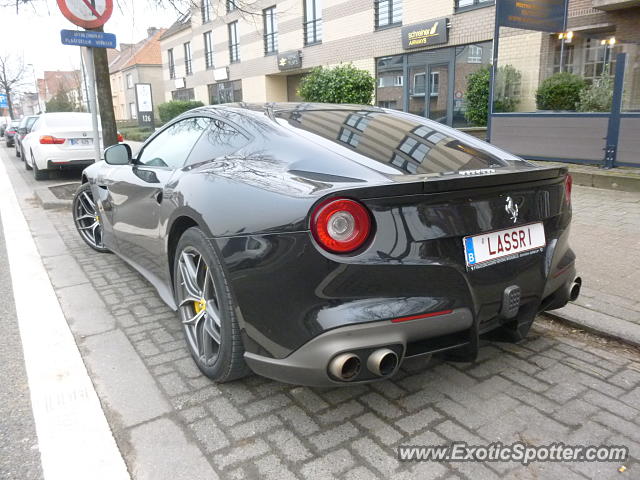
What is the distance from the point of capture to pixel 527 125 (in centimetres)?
941

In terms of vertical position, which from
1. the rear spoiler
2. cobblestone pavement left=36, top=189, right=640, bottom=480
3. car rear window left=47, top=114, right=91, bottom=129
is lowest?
cobblestone pavement left=36, top=189, right=640, bottom=480

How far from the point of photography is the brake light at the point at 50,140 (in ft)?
33.8

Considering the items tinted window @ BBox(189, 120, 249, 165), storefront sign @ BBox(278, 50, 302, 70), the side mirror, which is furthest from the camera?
storefront sign @ BBox(278, 50, 302, 70)

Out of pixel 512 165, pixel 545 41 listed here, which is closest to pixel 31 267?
pixel 512 165

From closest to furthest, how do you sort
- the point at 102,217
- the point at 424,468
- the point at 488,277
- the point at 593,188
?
the point at 424,468
the point at 488,277
the point at 102,217
the point at 593,188

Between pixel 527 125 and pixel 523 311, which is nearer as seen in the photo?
pixel 523 311

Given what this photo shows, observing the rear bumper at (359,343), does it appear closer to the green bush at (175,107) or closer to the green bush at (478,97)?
the green bush at (478,97)

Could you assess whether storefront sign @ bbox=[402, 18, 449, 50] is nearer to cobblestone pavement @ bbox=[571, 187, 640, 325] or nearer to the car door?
cobblestone pavement @ bbox=[571, 187, 640, 325]

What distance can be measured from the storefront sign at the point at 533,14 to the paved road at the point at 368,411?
26.8 ft

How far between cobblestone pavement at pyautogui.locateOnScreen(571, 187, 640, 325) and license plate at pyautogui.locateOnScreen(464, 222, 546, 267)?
4.32 feet

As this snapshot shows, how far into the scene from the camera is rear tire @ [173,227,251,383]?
240 centimetres

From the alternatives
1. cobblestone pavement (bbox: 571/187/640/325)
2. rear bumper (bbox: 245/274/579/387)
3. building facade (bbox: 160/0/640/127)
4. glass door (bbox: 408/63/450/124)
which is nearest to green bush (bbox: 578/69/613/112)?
building facade (bbox: 160/0/640/127)

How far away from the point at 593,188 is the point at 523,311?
6.16m

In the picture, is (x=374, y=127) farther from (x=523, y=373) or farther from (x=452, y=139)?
(x=523, y=373)
